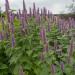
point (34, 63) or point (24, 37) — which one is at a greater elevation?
point (24, 37)

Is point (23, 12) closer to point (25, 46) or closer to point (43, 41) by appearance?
point (25, 46)

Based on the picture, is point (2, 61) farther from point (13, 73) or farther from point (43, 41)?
point (43, 41)

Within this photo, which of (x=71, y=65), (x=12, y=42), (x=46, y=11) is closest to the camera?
(x=71, y=65)

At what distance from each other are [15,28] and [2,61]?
1.91ft

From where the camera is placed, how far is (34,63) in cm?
452

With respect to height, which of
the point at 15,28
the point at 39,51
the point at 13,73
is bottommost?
the point at 13,73

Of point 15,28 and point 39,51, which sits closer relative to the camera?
point 39,51

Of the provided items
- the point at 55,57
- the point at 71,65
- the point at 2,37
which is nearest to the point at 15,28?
the point at 2,37

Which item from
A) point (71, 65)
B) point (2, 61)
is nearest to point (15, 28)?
Result: point (2, 61)

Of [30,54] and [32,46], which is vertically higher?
[32,46]

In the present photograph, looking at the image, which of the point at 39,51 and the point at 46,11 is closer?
the point at 39,51

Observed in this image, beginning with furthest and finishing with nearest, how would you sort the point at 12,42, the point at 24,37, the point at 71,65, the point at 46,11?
the point at 46,11 < the point at 24,37 < the point at 12,42 < the point at 71,65

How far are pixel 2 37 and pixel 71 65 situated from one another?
133cm

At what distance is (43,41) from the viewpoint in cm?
399
